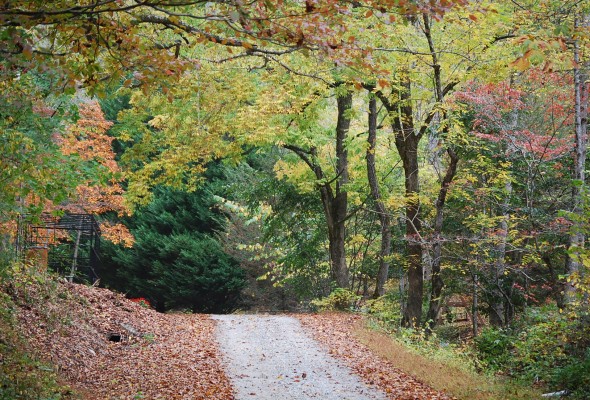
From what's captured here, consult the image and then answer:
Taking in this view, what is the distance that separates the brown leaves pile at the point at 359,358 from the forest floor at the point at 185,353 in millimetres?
15

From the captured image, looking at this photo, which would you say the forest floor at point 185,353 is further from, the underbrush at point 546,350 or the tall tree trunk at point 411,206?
the underbrush at point 546,350

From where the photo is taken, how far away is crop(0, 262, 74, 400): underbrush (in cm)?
684

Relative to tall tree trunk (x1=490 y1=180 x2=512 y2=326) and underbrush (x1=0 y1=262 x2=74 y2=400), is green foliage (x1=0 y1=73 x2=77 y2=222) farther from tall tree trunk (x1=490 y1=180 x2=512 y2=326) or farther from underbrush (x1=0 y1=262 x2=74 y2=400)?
tall tree trunk (x1=490 y1=180 x2=512 y2=326)

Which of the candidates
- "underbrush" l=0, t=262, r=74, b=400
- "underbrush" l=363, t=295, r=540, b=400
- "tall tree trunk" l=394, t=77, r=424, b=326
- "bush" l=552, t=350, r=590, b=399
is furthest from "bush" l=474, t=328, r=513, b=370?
"underbrush" l=0, t=262, r=74, b=400

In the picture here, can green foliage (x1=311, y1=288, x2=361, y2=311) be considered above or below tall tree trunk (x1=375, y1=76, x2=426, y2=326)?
below

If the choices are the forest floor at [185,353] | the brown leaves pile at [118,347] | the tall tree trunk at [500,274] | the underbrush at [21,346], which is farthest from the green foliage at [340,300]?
the underbrush at [21,346]

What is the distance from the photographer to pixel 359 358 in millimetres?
10648

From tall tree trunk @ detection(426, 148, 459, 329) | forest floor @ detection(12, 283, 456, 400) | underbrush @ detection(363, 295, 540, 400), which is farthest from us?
tall tree trunk @ detection(426, 148, 459, 329)

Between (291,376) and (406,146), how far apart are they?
6947mm

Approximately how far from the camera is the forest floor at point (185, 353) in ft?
27.9

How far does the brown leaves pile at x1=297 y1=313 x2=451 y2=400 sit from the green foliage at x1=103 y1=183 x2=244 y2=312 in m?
8.71

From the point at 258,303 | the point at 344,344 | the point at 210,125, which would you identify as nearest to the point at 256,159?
the point at 258,303

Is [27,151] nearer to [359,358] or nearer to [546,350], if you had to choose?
[359,358]

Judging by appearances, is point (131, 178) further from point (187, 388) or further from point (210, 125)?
point (187, 388)
